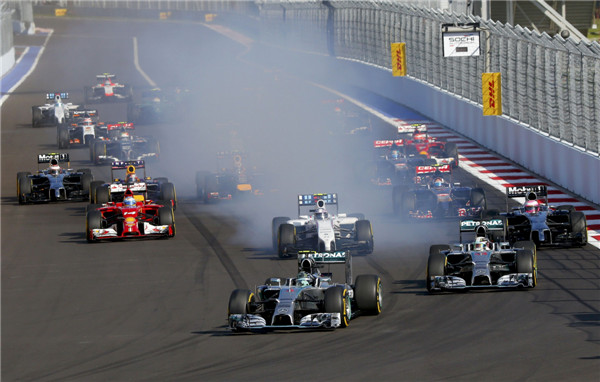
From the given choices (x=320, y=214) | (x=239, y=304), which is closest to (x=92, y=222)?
(x=320, y=214)

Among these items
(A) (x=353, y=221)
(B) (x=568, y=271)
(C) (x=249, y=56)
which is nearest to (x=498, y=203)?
(A) (x=353, y=221)

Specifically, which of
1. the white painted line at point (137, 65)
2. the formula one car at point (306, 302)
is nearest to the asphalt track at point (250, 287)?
the formula one car at point (306, 302)

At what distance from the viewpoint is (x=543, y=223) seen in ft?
84.4

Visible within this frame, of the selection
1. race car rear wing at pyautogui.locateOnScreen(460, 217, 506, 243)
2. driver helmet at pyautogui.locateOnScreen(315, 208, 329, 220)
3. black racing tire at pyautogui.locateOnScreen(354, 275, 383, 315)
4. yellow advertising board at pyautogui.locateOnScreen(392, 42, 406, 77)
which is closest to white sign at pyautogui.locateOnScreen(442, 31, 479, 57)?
yellow advertising board at pyautogui.locateOnScreen(392, 42, 406, 77)

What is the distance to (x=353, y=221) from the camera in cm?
2691

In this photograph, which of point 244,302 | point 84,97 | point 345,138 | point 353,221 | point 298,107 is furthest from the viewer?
point 84,97

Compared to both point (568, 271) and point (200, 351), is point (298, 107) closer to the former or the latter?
point (568, 271)

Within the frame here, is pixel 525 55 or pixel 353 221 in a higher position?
pixel 525 55

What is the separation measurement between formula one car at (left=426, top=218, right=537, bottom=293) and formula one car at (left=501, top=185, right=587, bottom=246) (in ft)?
9.29

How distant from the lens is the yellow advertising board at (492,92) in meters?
37.8

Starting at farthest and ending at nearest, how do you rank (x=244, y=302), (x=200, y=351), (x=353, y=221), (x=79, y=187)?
(x=79, y=187)
(x=353, y=221)
(x=244, y=302)
(x=200, y=351)

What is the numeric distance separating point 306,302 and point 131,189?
1325cm

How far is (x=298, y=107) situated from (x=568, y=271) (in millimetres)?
33339

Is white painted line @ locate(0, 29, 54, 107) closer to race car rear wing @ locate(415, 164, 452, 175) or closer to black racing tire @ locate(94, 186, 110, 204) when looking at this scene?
black racing tire @ locate(94, 186, 110, 204)
